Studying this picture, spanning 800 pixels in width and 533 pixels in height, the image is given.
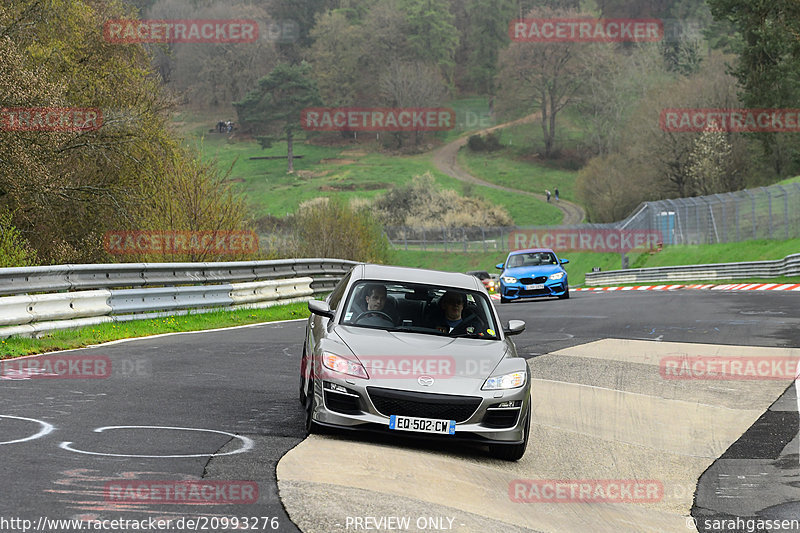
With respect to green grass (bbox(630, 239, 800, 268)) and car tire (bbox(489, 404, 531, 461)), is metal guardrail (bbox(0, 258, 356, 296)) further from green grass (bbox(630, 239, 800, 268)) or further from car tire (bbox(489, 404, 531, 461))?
green grass (bbox(630, 239, 800, 268))

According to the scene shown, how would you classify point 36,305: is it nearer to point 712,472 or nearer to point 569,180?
point 712,472

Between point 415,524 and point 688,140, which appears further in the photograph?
point 688,140

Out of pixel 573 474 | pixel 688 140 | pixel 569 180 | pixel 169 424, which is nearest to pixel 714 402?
pixel 573 474

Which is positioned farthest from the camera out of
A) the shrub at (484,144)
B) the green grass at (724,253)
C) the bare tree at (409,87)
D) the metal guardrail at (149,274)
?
the bare tree at (409,87)

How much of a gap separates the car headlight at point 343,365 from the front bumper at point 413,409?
88 millimetres

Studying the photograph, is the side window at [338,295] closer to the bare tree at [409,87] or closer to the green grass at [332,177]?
the green grass at [332,177]

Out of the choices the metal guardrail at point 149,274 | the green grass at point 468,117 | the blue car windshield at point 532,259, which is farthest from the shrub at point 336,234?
the green grass at point 468,117

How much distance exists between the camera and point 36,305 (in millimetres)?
14961

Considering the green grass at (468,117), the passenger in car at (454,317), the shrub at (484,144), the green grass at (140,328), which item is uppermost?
the green grass at (468,117)

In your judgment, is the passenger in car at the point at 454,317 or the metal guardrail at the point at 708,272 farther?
the metal guardrail at the point at 708,272

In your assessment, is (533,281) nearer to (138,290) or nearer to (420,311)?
(138,290)

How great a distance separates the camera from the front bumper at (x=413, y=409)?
8062mm

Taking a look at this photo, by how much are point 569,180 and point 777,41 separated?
76435 millimetres

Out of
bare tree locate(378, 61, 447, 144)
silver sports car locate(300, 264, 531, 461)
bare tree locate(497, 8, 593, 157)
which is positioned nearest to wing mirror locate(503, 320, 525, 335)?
silver sports car locate(300, 264, 531, 461)
